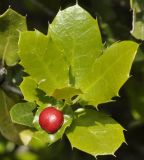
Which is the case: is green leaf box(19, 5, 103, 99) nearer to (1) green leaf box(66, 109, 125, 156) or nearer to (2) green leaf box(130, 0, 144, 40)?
(1) green leaf box(66, 109, 125, 156)

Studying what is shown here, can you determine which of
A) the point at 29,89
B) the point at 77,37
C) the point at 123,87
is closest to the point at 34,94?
the point at 29,89

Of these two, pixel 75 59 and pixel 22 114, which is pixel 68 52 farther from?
pixel 22 114

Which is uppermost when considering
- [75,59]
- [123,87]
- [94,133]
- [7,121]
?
[75,59]

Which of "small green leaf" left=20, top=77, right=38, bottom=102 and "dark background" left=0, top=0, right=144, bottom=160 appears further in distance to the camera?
"dark background" left=0, top=0, right=144, bottom=160

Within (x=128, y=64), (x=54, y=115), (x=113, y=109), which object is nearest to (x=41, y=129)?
(x=54, y=115)

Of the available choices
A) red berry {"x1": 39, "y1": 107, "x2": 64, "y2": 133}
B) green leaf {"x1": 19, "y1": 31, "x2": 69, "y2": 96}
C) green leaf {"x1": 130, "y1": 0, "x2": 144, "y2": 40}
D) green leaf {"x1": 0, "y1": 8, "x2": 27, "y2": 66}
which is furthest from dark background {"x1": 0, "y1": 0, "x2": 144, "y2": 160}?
red berry {"x1": 39, "y1": 107, "x2": 64, "y2": 133}

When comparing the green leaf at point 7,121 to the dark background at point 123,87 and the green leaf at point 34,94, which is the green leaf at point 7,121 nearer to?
the green leaf at point 34,94
